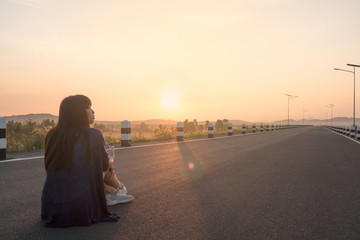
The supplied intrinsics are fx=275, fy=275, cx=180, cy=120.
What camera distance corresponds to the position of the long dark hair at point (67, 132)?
9.57 feet

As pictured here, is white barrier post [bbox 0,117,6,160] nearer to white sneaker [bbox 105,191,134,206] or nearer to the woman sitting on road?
white sneaker [bbox 105,191,134,206]

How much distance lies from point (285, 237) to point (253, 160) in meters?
5.22

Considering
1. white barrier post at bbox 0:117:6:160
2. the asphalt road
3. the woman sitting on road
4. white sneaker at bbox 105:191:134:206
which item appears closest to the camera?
the asphalt road

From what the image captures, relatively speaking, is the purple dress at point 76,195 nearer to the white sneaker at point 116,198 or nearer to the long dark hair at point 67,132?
the long dark hair at point 67,132

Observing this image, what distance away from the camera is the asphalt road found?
111 inches

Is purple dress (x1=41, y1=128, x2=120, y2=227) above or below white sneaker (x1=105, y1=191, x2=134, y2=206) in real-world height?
above

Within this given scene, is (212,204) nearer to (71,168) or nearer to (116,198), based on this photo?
(116,198)

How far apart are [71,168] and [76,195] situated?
30 cm

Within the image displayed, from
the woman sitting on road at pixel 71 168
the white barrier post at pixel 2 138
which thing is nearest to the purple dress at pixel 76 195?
the woman sitting on road at pixel 71 168

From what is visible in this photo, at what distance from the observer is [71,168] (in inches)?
118

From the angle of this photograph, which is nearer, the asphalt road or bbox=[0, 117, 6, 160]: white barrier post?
the asphalt road

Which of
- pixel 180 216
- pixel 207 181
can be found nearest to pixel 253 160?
pixel 207 181

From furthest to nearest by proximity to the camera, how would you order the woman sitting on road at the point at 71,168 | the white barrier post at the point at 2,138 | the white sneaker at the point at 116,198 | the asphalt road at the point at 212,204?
the white barrier post at the point at 2,138
the white sneaker at the point at 116,198
the woman sitting on road at the point at 71,168
the asphalt road at the point at 212,204

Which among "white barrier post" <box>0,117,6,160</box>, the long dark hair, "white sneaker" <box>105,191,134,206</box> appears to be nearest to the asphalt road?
"white sneaker" <box>105,191,134,206</box>
